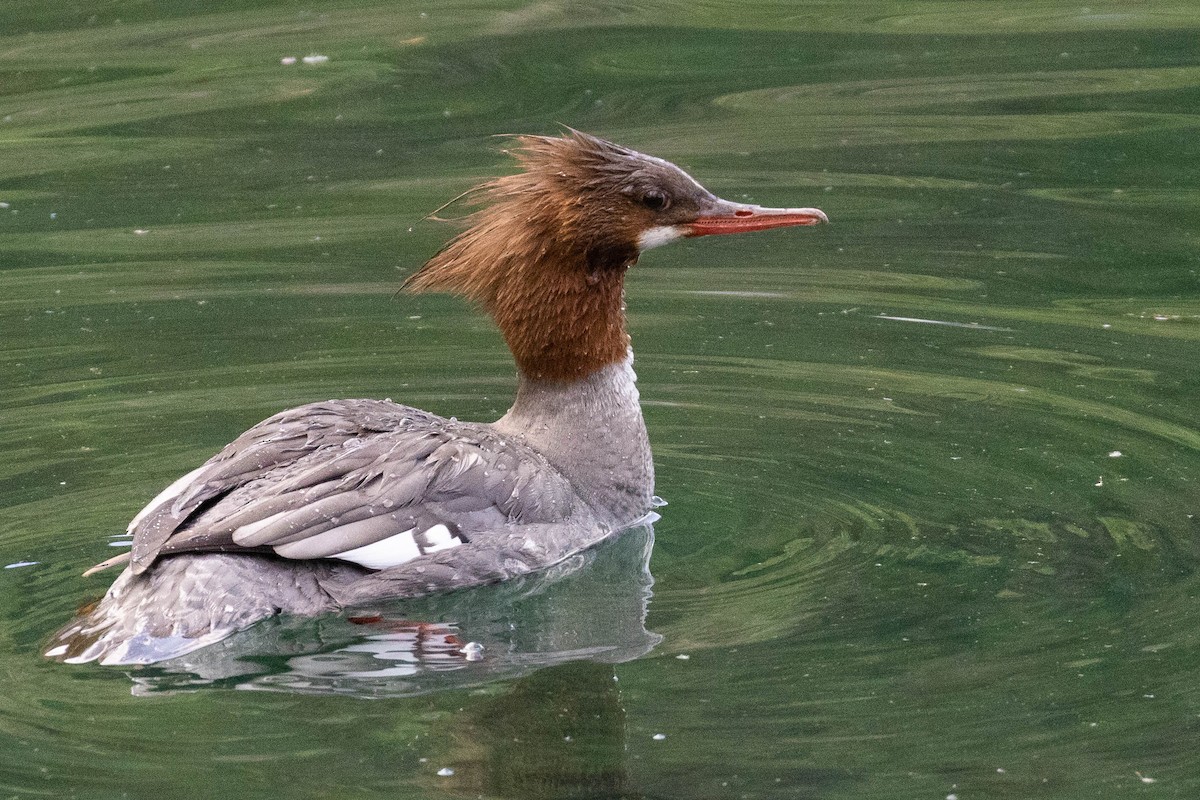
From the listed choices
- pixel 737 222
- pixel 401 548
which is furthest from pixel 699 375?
pixel 401 548

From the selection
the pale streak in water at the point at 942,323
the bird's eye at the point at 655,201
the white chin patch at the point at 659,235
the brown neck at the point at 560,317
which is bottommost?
the pale streak in water at the point at 942,323

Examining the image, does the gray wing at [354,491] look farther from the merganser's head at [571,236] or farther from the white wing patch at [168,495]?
the merganser's head at [571,236]

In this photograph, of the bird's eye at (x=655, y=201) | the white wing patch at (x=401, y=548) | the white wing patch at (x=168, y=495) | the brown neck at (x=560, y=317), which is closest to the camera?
the white wing patch at (x=401, y=548)

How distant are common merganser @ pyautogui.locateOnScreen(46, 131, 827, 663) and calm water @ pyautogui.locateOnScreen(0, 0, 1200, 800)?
16cm

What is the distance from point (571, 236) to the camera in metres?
6.80

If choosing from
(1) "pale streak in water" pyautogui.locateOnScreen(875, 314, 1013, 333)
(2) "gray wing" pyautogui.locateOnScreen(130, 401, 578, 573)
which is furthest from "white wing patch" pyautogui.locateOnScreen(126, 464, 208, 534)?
(1) "pale streak in water" pyautogui.locateOnScreen(875, 314, 1013, 333)

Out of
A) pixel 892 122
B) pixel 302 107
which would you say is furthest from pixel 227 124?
pixel 892 122

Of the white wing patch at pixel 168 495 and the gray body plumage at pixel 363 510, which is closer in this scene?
the gray body plumage at pixel 363 510

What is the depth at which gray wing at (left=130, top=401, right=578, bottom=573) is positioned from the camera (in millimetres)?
5848

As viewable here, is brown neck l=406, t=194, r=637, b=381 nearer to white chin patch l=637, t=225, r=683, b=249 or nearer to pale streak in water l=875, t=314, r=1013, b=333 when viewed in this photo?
white chin patch l=637, t=225, r=683, b=249

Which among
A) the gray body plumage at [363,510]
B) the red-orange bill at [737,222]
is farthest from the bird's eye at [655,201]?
the gray body plumage at [363,510]

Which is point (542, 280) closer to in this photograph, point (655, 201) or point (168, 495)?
point (655, 201)

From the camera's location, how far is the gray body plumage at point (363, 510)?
225 inches

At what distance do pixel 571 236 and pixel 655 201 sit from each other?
34 centimetres
